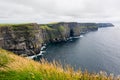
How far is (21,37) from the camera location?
383 feet

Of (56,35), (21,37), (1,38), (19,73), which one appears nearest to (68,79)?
(19,73)

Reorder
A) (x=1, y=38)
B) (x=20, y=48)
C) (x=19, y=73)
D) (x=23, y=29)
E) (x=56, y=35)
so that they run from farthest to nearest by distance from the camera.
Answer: (x=56, y=35)
(x=23, y=29)
(x=20, y=48)
(x=1, y=38)
(x=19, y=73)

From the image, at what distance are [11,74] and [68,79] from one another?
2.55 m

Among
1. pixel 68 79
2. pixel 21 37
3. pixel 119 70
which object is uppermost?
pixel 68 79

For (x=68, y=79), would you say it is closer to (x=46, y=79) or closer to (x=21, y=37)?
(x=46, y=79)

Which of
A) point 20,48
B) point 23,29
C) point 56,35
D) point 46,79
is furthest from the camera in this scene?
point 56,35

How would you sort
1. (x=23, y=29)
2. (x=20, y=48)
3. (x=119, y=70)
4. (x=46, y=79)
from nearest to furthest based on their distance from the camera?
(x=46, y=79)
(x=119, y=70)
(x=20, y=48)
(x=23, y=29)

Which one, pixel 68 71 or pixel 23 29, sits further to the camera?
pixel 23 29

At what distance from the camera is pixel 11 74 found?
27.1 ft

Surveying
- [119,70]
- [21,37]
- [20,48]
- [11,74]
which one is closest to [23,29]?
[21,37]

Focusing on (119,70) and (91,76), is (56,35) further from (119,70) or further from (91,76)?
(91,76)

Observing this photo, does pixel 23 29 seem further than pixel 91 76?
Yes

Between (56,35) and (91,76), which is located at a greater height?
(91,76)

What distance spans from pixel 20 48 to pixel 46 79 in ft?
351
